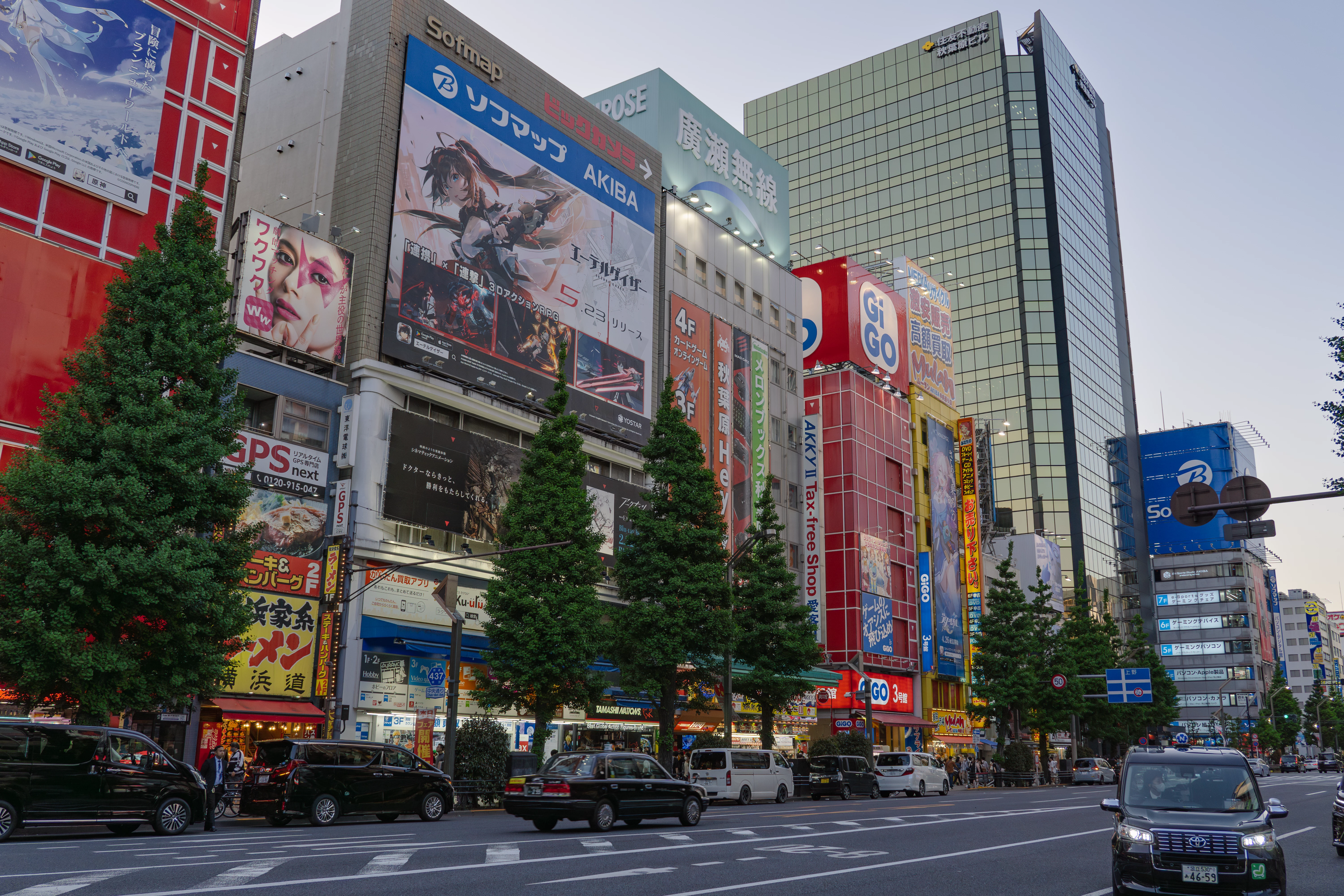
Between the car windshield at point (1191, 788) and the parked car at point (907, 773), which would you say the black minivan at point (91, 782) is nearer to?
the car windshield at point (1191, 788)

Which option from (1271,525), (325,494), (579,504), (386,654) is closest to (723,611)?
(579,504)

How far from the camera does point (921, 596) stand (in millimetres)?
66938

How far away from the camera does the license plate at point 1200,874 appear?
400 inches

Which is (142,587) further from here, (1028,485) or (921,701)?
(1028,485)

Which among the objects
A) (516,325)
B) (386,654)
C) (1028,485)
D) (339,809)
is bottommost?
(339,809)

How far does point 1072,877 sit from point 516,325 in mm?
30989

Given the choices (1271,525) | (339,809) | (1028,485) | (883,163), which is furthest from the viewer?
(883,163)

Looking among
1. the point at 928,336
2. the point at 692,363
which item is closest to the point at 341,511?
the point at 692,363

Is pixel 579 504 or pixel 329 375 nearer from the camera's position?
pixel 579 504

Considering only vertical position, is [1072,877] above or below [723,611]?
below

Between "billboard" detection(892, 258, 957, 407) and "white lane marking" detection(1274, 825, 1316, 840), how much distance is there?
49.4 m

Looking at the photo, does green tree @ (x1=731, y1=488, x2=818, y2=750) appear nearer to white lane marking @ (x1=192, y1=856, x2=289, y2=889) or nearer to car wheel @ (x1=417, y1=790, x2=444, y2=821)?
car wheel @ (x1=417, y1=790, x2=444, y2=821)

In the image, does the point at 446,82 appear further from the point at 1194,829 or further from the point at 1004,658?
the point at 1004,658

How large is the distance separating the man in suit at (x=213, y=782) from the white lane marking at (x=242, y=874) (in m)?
7.70
